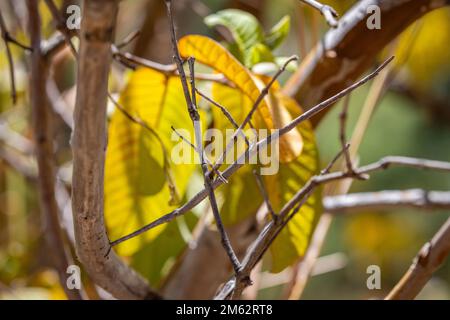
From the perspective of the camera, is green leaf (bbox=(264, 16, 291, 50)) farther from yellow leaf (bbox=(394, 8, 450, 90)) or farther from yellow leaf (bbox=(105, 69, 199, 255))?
yellow leaf (bbox=(394, 8, 450, 90))

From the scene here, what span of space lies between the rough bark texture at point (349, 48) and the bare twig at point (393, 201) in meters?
0.15

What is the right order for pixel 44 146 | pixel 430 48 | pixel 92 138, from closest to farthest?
pixel 92 138 → pixel 44 146 → pixel 430 48

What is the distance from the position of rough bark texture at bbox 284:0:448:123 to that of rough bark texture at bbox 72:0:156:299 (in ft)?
0.74

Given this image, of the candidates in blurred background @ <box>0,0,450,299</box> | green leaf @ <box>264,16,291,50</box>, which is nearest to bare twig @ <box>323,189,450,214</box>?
blurred background @ <box>0,0,450,299</box>

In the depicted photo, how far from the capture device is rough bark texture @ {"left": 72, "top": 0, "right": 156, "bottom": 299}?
0.24m

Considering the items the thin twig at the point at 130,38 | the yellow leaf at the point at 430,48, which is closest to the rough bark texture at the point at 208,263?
the thin twig at the point at 130,38

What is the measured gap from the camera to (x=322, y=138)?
1870 millimetres

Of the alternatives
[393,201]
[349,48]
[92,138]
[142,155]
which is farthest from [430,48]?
[92,138]

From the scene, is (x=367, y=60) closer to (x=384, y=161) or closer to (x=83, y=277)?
(x=384, y=161)

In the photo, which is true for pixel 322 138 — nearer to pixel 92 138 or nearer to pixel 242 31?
pixel 242 31

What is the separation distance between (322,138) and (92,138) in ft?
5.37

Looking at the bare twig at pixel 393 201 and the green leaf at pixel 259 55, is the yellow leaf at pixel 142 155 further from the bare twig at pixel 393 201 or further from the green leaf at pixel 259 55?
the bare twig at pixel 393 201
